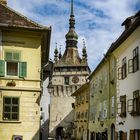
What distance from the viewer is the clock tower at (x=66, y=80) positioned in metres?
94.9

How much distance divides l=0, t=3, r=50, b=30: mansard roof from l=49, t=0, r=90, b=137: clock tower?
66.0 metres

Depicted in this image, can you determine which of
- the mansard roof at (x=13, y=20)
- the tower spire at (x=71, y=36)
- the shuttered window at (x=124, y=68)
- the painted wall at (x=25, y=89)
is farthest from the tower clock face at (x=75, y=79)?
the painted wall at (x=25, y=89)

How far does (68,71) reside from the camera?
104062 millimetres

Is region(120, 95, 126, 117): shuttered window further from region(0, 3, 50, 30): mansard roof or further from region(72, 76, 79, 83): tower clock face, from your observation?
region(72, 76, 79, 83): tower clock face

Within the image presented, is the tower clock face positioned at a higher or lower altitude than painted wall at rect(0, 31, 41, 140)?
higher

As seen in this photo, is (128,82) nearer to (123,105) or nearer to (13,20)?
(123,105)

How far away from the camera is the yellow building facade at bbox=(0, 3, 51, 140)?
24797 mm

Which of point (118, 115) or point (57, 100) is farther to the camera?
point (57, 100)

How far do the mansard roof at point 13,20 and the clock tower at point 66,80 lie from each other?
217 feet

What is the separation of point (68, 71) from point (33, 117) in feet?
259

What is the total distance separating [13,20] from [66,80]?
252 ft

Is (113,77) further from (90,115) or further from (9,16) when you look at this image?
(90,115)

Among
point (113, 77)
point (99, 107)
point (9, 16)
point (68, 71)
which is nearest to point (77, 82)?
point (68, 71)

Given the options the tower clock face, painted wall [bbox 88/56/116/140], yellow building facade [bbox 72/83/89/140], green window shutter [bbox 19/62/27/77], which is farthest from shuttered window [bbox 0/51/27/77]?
the tower clock face
